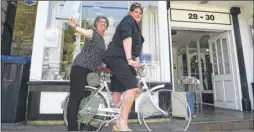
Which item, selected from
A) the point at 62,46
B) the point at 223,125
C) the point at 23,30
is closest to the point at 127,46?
the point at 62,46

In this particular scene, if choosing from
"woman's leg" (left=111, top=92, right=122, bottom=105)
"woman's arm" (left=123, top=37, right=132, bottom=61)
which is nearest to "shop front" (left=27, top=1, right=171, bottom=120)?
"woman's leg" (left=111, top=92, right=122, bottom=105)

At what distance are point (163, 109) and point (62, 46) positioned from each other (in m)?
2.25

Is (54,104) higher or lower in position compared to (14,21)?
lower

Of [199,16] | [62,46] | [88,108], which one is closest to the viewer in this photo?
[88,108]

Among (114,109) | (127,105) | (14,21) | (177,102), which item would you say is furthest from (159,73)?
(14,21)

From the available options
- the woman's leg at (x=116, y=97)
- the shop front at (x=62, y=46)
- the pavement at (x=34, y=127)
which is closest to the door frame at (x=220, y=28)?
the shop front at (x=62, y=46)

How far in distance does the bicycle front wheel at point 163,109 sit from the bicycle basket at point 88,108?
0.55 m

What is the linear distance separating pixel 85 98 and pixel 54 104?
1184 mm

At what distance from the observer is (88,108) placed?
236 centimetres

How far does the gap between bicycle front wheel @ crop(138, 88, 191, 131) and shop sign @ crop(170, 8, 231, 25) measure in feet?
8.15

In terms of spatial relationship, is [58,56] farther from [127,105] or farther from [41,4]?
[127,105]

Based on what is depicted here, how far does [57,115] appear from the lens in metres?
3.28

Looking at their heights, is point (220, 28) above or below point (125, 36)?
above

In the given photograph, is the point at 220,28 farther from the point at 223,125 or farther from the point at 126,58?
the point at 126,58
